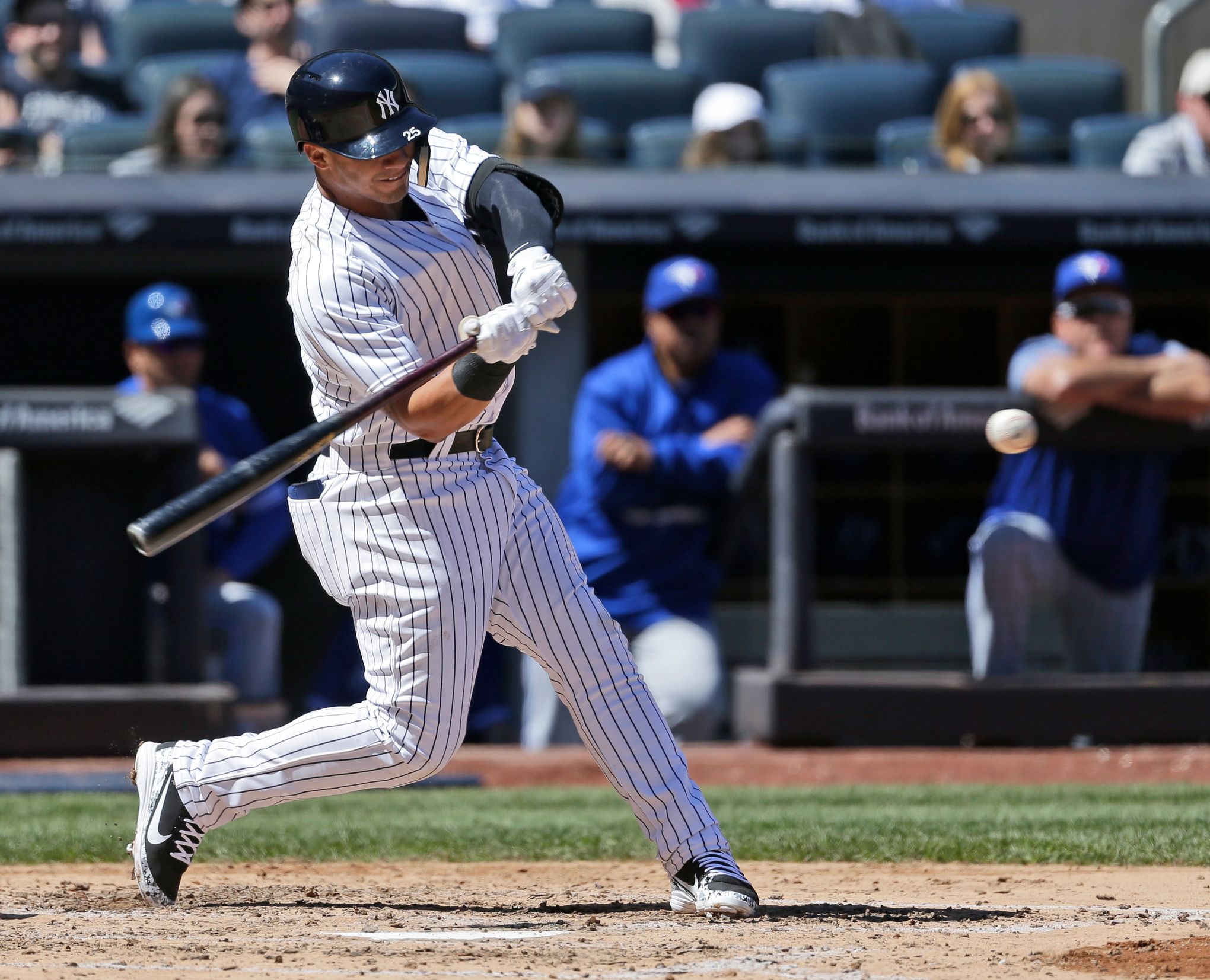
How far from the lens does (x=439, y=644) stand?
10.1 feet

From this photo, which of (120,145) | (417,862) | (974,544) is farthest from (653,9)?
(417,862)

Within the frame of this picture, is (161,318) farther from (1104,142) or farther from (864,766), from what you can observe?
(1104,142)

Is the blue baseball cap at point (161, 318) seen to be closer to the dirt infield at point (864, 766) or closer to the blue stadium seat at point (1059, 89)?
the dirt infield at point (864, 766)

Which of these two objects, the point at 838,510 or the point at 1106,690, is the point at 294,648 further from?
the point at 1106,690

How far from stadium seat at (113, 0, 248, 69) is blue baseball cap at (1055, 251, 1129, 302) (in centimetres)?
380

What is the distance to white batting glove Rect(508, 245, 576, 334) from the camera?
2.91 m

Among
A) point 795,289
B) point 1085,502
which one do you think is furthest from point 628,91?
point 1085,502

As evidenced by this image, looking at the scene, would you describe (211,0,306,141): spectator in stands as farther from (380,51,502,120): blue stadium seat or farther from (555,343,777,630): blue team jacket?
(555,343,777,630): blue team jacket

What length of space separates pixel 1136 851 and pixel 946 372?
3699 millimetres

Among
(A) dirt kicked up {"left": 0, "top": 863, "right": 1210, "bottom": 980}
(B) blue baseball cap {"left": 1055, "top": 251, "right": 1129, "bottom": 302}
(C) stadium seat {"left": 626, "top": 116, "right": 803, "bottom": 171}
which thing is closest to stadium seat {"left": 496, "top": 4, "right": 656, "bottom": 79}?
(C) stadium seat {"left": 626, "top": 116, "right": 803, "bottom": 171}

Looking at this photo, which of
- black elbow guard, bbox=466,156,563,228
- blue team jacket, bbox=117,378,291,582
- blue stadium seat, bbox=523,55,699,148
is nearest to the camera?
black elbow guard, bbox=466,156,563,228

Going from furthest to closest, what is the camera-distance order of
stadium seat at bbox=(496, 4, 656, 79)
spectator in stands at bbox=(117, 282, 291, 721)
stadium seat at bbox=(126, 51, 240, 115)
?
1. stadium seat at bbox=(496, 4, 656, 79)
2. stadium seat at bbox=(126, 51, 240, 115)
3. spectator in stands at bbox=(117, 282, 291, 721)

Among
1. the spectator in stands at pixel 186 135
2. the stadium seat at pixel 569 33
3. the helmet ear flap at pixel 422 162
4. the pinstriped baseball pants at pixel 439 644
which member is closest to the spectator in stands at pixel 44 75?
the spectator in stands at pixel 186 135

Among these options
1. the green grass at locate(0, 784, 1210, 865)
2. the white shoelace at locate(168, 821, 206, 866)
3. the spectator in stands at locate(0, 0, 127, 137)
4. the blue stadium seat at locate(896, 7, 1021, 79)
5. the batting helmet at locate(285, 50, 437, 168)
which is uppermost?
the blue stadium seat at locate(896, 7, 1021, 79)
